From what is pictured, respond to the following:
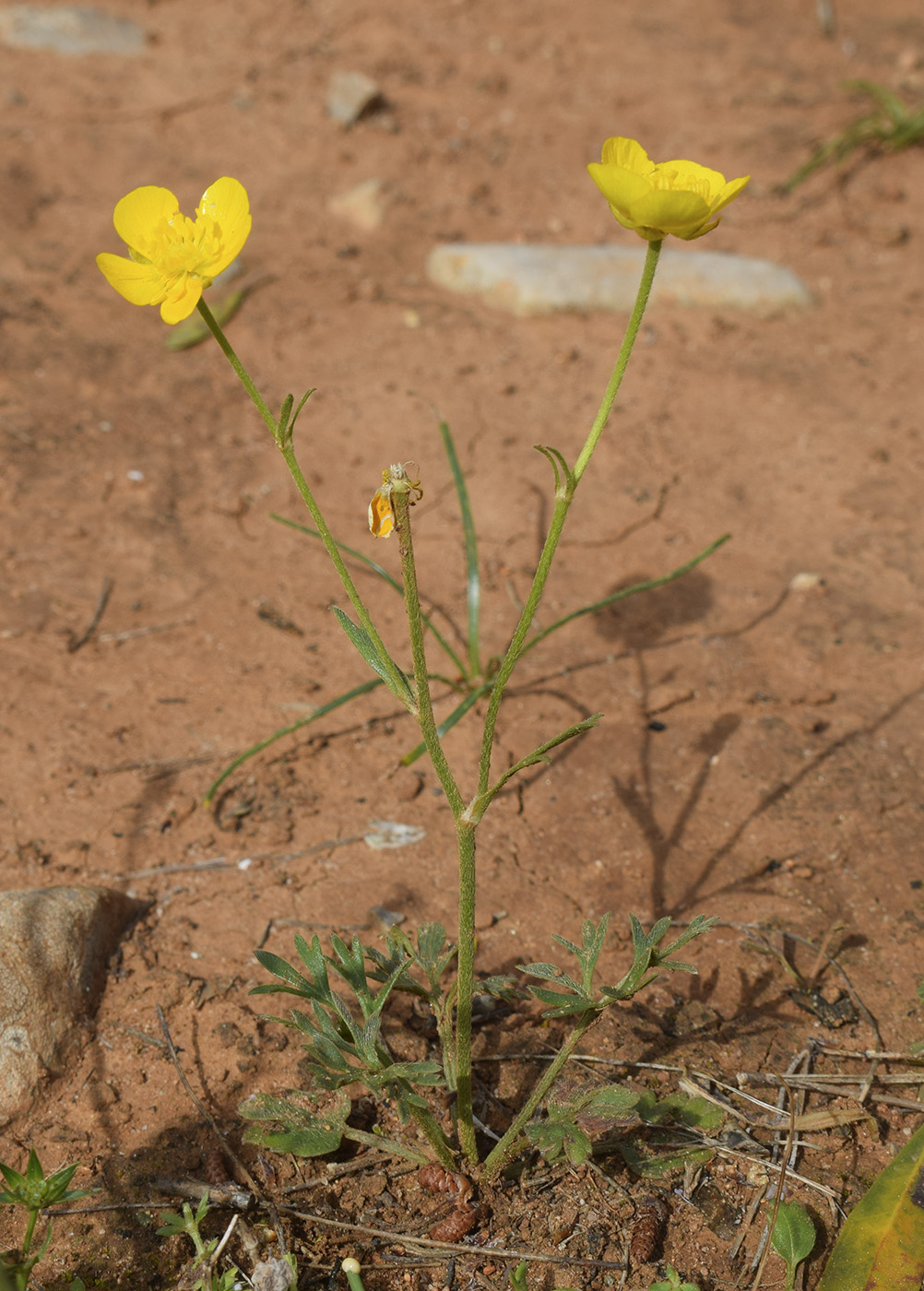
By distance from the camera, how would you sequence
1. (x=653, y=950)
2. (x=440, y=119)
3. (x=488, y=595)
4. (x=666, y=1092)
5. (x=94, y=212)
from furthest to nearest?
1. (x=440, y=119)
2. (x=94, y=212)
3. (x=488, y=595)
4. (x=666, y=1092)
5. (x=653, y=950)

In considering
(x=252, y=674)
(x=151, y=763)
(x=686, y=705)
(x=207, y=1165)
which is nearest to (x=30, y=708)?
(x=151, y=763)

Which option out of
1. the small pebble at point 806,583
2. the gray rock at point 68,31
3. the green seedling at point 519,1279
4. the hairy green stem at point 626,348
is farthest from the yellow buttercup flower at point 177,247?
the gray rock at point 68,31

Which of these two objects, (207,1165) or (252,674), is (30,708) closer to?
(252,674)

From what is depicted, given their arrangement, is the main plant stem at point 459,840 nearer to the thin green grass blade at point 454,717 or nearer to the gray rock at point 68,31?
the thin green grass blade at point 454,717

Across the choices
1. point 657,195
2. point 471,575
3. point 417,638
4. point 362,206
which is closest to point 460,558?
point 471,575

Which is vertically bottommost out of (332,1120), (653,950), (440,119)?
(332,1120)

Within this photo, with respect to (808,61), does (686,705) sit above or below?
below
